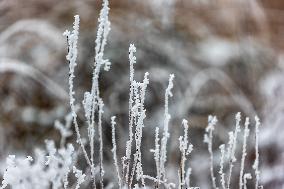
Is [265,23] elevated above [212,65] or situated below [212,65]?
above

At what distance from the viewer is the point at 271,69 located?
3.08 m

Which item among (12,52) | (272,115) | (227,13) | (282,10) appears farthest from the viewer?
(282,10)

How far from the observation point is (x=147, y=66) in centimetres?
282

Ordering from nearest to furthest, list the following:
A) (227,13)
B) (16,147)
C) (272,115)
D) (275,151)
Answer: (272,115)
(275,151)
(16,147)
(227,13)

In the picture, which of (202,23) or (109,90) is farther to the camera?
(202,23)

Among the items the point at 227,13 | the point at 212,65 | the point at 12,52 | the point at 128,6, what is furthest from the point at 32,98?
the point at 227,13

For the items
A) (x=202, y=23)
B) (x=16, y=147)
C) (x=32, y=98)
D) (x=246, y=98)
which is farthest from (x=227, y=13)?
(x=16, y=147)

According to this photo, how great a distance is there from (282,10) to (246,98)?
929mm

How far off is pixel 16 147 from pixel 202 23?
1169mm

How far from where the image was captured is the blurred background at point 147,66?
2.75 meters

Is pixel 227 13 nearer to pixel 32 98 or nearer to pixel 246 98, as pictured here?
pixel 246 98

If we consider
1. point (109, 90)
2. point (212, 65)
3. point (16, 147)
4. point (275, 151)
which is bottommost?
point (275, 151)

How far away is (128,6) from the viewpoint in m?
3.09

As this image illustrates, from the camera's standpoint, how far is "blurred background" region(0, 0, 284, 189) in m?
2.75
